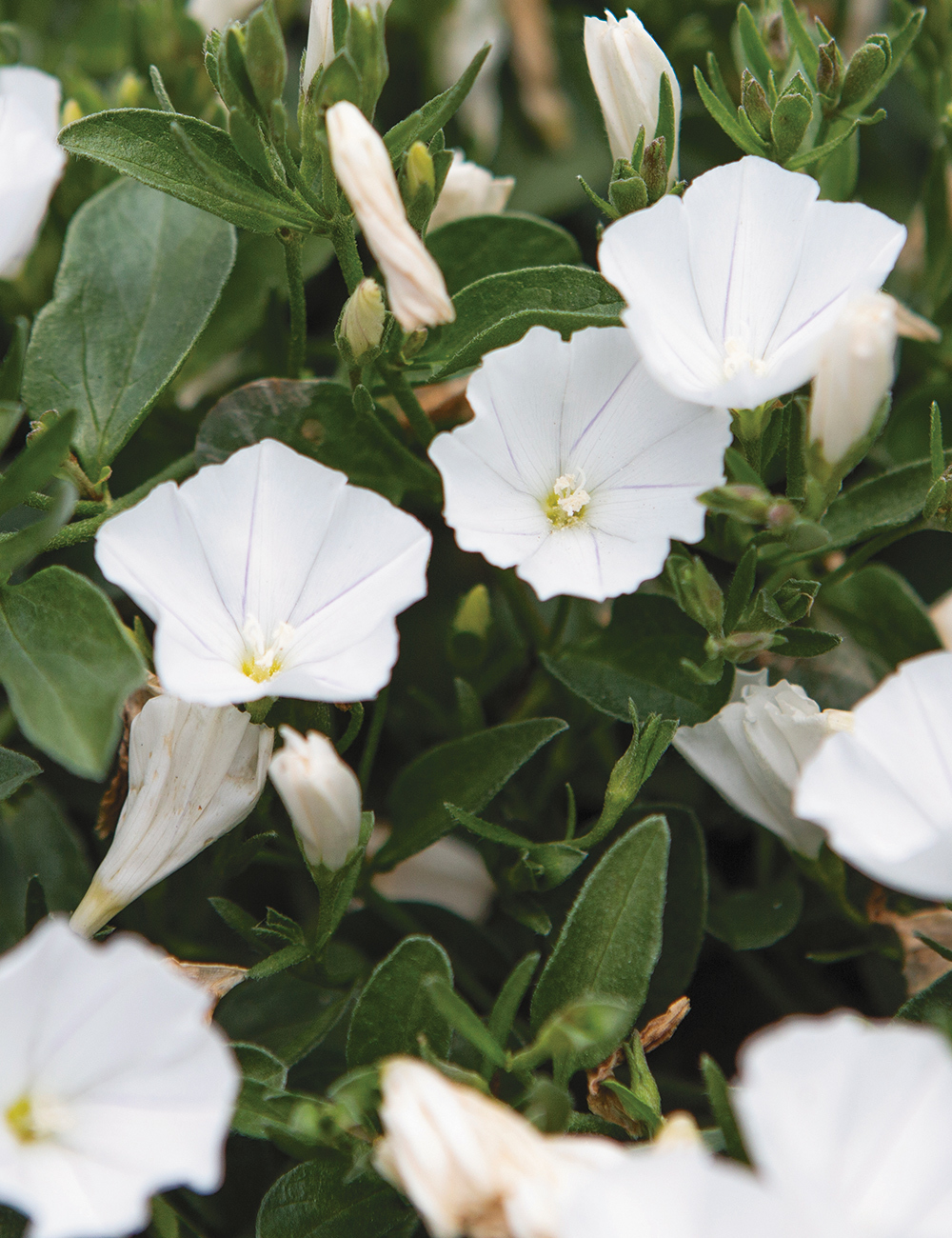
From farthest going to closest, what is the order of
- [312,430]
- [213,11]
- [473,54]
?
[473,54] < [213,11] < [312,430]

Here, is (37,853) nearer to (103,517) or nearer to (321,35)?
(103,517)

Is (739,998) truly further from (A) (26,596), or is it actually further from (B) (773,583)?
(A) (26,596)

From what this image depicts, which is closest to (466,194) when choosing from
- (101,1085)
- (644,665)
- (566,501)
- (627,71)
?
(627,71)

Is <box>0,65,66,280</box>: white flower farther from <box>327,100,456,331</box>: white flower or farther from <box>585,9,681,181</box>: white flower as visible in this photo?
<box>585,9,681,181</box>: white flower

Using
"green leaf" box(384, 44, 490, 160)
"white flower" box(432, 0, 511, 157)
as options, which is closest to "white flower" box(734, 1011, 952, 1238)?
"green leaf" box(384, 44, 490, 160)

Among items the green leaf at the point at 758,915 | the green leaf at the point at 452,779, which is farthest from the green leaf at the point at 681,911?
the green leaf at the point at 452,779

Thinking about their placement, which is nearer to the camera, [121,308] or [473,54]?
[121,308]
